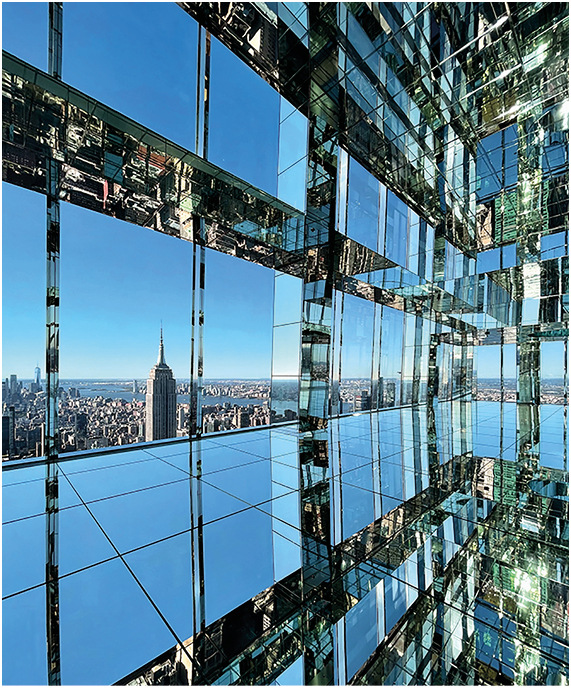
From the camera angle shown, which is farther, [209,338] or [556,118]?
[209,338]

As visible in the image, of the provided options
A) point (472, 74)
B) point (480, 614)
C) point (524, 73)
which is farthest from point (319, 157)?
point (480, 614)

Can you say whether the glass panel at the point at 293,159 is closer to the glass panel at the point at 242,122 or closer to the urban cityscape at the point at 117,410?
the glass panel at the point at 242,122

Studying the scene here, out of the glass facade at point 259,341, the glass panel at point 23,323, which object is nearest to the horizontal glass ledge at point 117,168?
the glass facade at point 259,341

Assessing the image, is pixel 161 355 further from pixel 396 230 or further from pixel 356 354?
pixel 356 354

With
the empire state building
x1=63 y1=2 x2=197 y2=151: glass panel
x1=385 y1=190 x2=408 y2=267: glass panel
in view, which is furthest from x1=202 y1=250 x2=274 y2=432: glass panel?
x1=385 y1=190 x2=408 y2=267: glass panel

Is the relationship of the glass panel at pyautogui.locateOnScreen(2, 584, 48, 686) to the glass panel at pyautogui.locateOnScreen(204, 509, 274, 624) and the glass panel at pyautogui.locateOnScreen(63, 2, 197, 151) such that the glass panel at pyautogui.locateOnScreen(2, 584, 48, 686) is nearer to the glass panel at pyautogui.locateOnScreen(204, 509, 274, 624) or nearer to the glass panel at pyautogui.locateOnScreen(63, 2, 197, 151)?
the glass panel at pyautogui.locateOnScreen(204, 509, 274, 624)

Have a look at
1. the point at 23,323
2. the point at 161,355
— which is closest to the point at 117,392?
the point at 161,355

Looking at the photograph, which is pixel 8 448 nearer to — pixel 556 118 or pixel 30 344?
pixel 30 344
